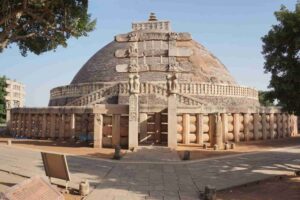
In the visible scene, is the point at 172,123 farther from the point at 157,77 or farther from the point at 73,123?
the point at 157,77

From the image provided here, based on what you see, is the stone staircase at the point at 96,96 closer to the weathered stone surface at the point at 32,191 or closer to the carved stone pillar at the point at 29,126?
the carved stone pillar at the point at 29,126

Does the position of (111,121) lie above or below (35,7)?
below

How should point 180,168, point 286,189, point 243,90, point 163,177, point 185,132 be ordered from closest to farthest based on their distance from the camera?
point 286,189 → point 163,177 → point 180,168 → point 185,132 → point 243,90

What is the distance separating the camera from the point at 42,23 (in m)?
12.2

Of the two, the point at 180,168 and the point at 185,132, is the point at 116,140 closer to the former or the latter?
the point at 185,132

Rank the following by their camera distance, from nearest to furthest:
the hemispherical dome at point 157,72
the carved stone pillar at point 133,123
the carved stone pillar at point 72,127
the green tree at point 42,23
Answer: the green tree at point 42,23
the carved stone pillar at point 133,123
the carved stone pillar at point 72,127
the hemispherical dome at point 157,72

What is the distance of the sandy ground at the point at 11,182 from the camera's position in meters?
7.49

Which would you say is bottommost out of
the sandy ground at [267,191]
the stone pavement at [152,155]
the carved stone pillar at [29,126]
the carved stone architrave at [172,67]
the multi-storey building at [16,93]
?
the sandy ground at [267,191]

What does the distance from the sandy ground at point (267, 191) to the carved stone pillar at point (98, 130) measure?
1052 centimetres

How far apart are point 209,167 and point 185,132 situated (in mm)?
7086

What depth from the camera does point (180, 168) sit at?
11.7m

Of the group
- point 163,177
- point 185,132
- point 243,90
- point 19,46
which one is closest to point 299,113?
point 163,177

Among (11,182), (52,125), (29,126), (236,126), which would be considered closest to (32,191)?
(11,182)

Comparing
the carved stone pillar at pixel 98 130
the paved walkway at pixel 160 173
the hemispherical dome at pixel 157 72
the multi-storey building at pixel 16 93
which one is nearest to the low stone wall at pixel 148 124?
the carved stone pillar at pixel 98 130
